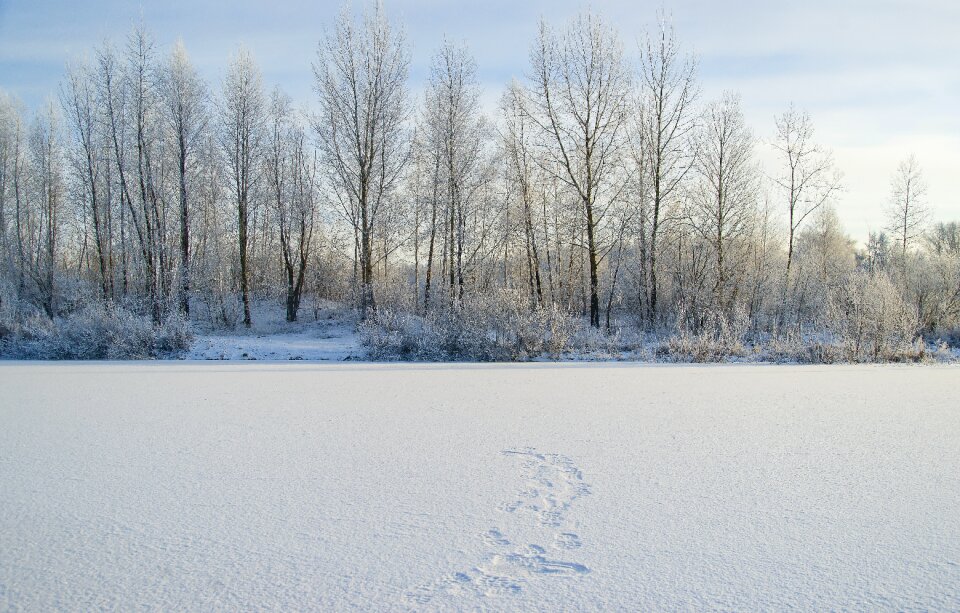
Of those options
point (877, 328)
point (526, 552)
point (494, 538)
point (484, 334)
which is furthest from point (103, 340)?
point (877, 328)

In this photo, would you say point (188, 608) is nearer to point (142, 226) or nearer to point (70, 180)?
point (142, 226)

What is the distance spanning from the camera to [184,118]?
21.2 meters

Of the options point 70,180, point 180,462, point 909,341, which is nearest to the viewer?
point 180,462

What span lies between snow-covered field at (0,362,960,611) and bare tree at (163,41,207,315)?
17049 millimetres

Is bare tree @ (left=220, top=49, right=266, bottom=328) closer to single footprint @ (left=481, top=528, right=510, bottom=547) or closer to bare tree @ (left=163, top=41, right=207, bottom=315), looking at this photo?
bare tree @ (left=163, top=41, right=207, bottom=315)

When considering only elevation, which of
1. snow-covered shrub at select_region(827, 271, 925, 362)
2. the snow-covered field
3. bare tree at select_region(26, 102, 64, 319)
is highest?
bare tree at select_region(26, 102, 64, 319)

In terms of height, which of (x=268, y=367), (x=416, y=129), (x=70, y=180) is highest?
(x=416, y=129)

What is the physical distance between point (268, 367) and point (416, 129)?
15.1 metres

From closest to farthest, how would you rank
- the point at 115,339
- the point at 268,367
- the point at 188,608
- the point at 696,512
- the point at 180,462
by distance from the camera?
the point at 188,608 → the point at 696,512 → the point at 180,462 → the point at 268,367 → the point at 115,339

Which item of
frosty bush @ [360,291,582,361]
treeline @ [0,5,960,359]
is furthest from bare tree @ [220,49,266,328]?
frosty bush @ [360,291,582,361]

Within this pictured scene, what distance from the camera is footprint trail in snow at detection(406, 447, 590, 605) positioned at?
223 cm

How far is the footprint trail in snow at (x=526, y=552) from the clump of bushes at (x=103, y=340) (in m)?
14.2

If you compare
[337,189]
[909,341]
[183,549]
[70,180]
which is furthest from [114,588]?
[70,180]

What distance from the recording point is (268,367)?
11.5 meters
